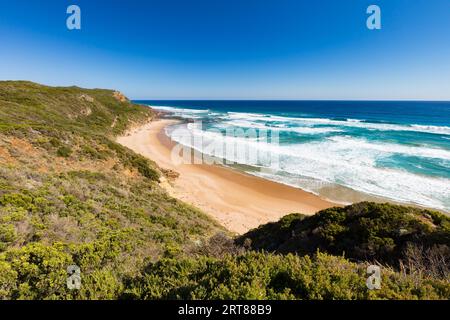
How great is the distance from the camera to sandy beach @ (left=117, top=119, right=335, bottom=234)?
14.4 m

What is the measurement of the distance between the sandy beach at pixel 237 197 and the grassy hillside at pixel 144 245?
292 centimetres

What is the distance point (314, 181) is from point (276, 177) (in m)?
3.09

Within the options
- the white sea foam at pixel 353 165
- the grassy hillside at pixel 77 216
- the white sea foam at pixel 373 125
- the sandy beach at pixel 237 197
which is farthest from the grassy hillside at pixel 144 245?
the white sea foam at pixel 373 125

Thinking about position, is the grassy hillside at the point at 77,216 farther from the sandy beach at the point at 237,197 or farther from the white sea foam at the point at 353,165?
the white sea foam at the point at 353,165

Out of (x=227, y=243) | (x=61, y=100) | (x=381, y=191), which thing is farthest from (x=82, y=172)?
(x=61, y=100)

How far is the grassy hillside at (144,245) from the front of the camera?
3.34 m

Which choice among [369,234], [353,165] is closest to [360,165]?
[353,165]

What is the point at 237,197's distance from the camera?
55.8 feet

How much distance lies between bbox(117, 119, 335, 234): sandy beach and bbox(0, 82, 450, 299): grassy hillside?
292 cm

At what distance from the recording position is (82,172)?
11.7 m

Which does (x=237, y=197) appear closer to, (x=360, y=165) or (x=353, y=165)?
(x=353, y=165)

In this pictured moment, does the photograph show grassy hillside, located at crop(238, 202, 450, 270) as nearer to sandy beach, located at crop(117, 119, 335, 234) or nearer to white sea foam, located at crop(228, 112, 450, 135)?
sandy beach, located at crop(117, 119, 335, 234)

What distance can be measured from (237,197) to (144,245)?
11.2 metres
